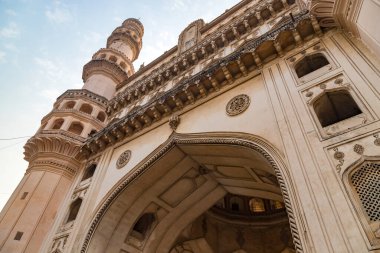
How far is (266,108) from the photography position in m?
6.82

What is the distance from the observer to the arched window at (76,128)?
14.5 meters

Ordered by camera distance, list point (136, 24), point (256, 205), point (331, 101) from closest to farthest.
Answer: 1. point (331, 101)
2. point (256, 205)
3. point (136, 24)

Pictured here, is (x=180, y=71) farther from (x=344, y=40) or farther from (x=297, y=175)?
(x=297, y=175)

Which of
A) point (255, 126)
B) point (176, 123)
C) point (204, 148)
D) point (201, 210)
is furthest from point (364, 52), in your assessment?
point (201, 210)

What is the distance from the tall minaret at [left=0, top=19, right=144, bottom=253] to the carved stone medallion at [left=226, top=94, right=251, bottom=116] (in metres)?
6.48

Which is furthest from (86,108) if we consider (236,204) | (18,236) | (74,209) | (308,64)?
(308,64)

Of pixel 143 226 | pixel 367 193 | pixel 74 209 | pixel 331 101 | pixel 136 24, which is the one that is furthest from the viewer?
pixel 136 24

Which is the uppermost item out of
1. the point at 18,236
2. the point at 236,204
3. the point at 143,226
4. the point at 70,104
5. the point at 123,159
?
the point at 70,104

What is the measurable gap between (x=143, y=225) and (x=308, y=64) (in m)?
7.58

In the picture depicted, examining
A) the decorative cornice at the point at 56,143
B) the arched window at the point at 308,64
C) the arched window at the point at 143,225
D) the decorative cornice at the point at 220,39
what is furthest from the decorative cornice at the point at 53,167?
the arched window at the point at 308,64

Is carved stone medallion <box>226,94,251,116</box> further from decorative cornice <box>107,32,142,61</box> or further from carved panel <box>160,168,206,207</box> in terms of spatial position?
decorative cornice <box>107,32,142,61</box>

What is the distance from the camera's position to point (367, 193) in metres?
4.12

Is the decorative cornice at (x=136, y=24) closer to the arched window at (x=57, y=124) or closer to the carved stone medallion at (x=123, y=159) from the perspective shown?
the arched window at (x=57, y=124)

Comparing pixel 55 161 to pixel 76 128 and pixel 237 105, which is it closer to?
pixel 76 128
